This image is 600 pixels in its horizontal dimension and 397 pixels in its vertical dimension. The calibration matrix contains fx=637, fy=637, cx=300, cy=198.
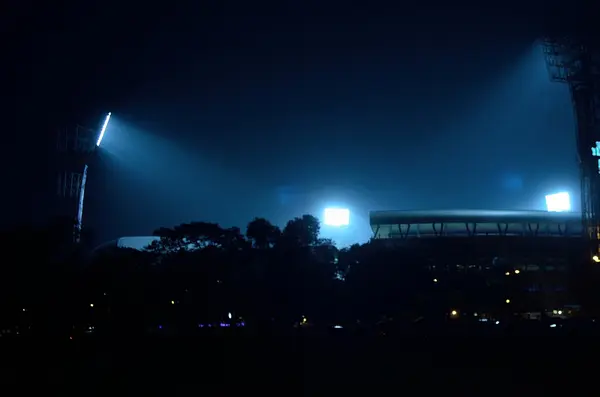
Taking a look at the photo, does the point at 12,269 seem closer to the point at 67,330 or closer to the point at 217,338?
the point at 67,330

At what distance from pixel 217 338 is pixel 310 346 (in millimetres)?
3421

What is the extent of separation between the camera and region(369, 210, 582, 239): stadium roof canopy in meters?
63.8

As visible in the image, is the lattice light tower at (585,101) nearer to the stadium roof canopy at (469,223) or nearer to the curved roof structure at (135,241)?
the stadium roof canopy at (469,223)

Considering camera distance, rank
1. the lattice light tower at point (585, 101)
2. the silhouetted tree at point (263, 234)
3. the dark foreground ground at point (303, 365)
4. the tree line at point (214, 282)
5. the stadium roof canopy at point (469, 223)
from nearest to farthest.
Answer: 1. the dark foreground ground at point (303, 365)
2. the tree line at point (214, 282)
3. the silhouetted tree at point (263, 234)
4. the lattice light tower at point (585, 101)
5. the stadium roof canopy at point (469, 223)

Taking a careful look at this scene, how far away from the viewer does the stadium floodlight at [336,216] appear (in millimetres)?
58794

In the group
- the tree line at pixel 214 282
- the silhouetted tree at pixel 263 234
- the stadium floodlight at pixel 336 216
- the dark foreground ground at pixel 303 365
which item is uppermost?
the stadium floodlight at pixel 336 216

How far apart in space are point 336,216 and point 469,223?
1478cm

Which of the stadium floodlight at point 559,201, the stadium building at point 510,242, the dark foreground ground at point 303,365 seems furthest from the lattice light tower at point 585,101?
the dark foreground ground at point 303,365

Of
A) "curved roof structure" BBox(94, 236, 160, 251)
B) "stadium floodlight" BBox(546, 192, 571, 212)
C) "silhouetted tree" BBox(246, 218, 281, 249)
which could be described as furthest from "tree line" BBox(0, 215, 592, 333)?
"stadium floodlight" BBox(546, 192, 571, 212)

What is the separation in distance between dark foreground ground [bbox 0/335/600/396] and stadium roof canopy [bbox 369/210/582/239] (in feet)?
142

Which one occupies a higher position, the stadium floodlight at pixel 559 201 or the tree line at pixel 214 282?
the stadium floodlight at pixel 559 201

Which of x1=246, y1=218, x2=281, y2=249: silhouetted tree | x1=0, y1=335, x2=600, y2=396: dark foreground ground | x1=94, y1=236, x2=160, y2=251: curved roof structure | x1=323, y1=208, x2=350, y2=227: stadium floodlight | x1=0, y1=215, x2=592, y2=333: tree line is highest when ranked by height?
x1=323, y1=208, x2=350, y2=227: stadium floodlight

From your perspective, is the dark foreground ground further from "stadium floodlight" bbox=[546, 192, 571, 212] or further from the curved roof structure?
"stadium floodlight" bbox=[546, 192, 571, 212]

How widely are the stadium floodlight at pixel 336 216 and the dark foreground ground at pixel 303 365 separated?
37210mm
